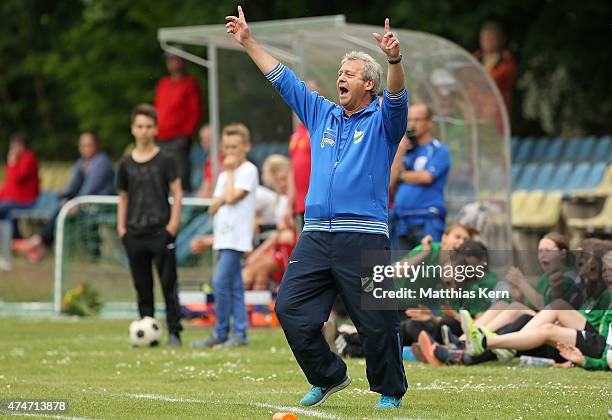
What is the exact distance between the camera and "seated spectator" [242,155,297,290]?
15.9 metres

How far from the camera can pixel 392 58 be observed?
824 centimetres

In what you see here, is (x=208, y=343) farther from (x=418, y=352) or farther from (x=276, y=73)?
(x=276, y=73)

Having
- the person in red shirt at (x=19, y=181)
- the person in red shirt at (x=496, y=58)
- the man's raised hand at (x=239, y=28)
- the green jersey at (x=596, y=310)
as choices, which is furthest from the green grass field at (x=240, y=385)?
the person in red shirt at (x=19, y=181)

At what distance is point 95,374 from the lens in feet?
36.7

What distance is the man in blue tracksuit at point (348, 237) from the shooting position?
28.5ft

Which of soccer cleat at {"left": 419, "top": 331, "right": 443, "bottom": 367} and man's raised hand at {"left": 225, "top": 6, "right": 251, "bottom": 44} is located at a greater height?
man's raised hand at {"left": 225, "top": 6, "right": 251, "bottom": 44}

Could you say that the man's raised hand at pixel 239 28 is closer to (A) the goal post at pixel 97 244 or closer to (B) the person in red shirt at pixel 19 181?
(A) the goal post at pixel 97 244

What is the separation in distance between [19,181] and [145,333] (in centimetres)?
1476

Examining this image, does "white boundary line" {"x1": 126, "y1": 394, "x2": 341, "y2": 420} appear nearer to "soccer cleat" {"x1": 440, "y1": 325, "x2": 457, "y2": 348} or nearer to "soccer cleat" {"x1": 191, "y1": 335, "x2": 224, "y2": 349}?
"soccer cleat" {"x1": 440, "y1": 325, "x2": 457, "y2": 348}

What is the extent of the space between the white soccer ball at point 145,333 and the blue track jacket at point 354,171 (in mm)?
5013

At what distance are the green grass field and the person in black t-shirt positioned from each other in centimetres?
65

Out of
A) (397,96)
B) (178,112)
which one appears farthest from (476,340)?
(178,112)

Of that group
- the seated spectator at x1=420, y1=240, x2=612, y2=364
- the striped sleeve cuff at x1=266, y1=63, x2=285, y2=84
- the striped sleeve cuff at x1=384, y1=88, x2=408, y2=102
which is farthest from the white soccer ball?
the striped sleeve cuff at x1=384, y1=88, x2=408, y2=102

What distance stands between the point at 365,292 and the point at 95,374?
3347 millimetres
